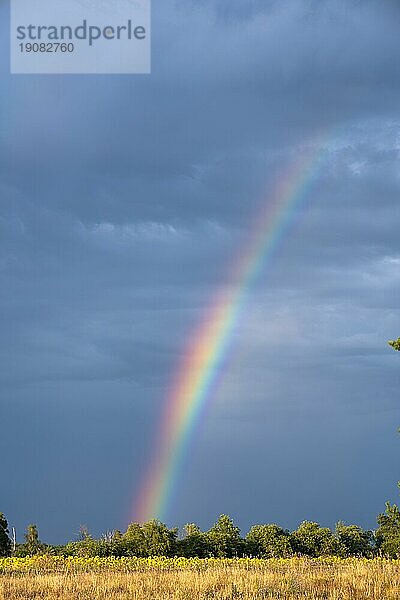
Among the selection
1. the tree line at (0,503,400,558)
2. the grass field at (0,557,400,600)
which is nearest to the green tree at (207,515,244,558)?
the tree line at (0,503,400,558)

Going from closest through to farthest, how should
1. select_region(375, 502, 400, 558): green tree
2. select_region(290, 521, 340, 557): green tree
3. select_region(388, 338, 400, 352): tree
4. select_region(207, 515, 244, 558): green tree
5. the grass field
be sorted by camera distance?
the grass field < select_region(388, 338, 400, 352): tree < select_region(375, 502, 400, 558): green tree < select_region(207, 515, 244, 558): green tree < select_region(290, 521, 340, 557): green tree

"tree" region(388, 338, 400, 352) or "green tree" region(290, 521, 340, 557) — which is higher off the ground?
"tree" region(388, 338, 400, 352)

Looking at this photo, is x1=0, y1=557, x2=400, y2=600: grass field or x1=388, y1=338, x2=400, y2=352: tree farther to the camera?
x1=388, y1=338, x2=400, y2=352: tree

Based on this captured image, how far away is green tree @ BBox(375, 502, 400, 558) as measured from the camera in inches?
1618

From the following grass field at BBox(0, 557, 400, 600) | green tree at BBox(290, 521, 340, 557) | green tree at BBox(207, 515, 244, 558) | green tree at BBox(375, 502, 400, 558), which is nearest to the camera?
grass field at BBox(0, 557, 400, 600)

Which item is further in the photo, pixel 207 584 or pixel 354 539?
pixel 354 539

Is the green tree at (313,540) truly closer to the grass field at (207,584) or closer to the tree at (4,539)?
the tree at (4,539)

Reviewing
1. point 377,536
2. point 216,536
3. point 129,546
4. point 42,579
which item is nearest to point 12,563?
point 42,579

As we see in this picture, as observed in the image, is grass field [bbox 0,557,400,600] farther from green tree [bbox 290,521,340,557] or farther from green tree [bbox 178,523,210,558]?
green tree [bbox 290,521,340,557]

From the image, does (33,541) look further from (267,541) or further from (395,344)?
(395,344)

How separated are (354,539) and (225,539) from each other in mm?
12842

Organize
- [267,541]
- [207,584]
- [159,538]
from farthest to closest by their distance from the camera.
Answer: [267,541]
[159,538]
[207,584]

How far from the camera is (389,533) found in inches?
1880

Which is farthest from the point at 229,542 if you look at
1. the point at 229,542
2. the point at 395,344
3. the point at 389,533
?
the point at 395,344
